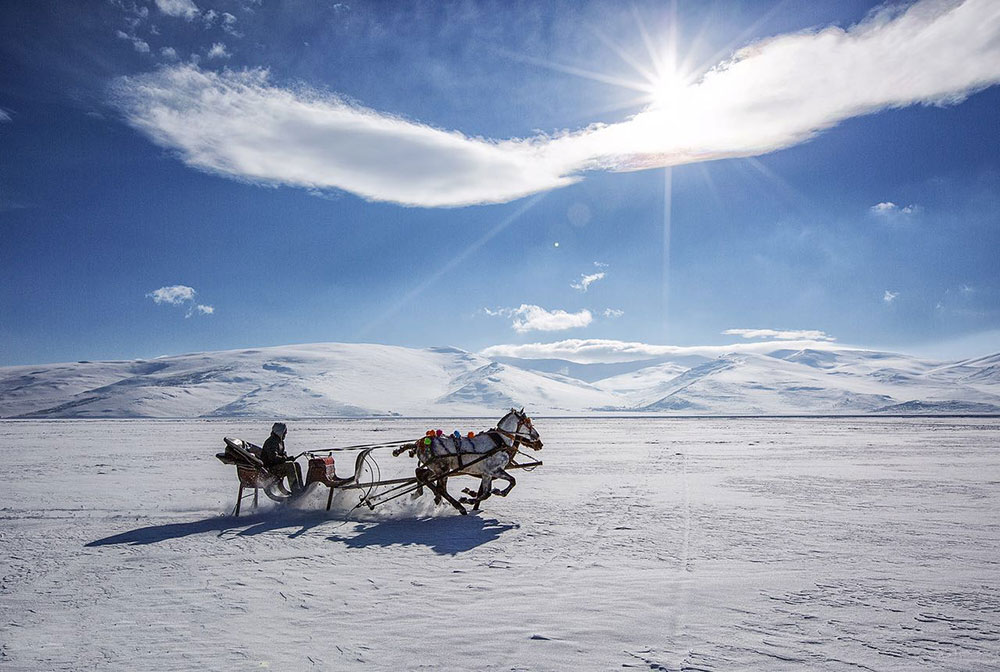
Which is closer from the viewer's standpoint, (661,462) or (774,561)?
(774,561)

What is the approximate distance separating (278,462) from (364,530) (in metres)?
2.71

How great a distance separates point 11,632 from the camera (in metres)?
5.27

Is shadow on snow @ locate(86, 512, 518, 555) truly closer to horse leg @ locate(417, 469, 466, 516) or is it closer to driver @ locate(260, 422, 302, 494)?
horse leg @ locate(417, 469, 466, 516)

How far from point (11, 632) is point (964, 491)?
17644mm

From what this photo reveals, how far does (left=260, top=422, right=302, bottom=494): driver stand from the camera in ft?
36.6

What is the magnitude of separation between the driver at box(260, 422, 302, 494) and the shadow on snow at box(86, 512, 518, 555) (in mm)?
725

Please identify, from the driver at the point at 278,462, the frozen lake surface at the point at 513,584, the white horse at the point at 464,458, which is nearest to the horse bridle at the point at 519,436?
the white horse at the point at 464,458

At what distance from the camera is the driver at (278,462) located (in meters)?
11.1

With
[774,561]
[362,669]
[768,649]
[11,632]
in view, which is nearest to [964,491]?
[774,561]

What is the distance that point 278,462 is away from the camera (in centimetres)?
1123

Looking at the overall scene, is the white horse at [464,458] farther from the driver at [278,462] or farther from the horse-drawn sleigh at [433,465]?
the driver at [278,462]

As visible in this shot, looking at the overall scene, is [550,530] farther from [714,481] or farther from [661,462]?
[661,462]

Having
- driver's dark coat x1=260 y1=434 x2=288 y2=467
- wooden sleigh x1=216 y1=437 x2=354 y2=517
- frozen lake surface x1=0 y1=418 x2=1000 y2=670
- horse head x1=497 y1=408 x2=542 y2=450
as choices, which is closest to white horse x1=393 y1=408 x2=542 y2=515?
horse head x1=497 y1=408 x2=542 y2=450

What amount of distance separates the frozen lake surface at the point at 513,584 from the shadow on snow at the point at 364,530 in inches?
2.8
